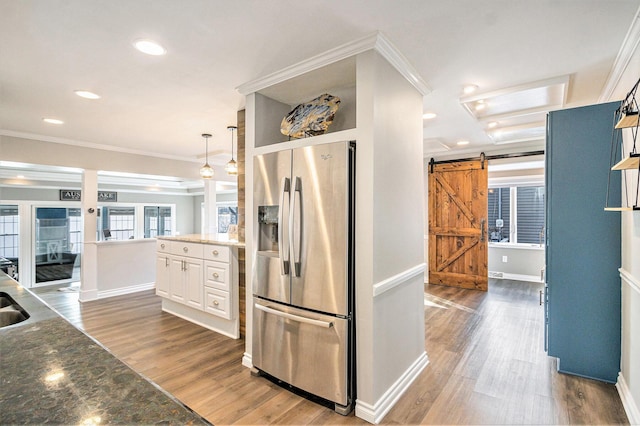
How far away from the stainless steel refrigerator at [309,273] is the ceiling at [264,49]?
75 centimetres

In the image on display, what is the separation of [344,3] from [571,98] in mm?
2758

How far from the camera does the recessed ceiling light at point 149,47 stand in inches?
80.5

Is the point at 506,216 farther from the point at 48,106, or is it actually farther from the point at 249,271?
the point at 48,106

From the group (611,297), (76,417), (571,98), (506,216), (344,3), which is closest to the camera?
(76,417)

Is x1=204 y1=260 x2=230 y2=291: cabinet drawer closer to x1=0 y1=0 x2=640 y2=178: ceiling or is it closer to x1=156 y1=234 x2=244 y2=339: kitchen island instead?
x1=156 y1=234 x2=244 y2=339: kitchen island

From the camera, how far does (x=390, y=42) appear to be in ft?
6.74

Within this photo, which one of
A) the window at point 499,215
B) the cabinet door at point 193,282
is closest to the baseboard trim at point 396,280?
the cabinet door at point 193,282

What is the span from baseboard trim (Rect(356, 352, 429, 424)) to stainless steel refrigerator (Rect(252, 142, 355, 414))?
0.35 feet

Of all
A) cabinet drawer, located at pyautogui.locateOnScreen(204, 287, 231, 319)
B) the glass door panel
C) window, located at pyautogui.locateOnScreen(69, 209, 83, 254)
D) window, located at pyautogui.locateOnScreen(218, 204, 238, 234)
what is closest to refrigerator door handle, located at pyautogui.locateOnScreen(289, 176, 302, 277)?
cabinet drawer, located at pyautogui.locateOnScreen(204, 287, 231, 319)

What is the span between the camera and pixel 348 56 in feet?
7.02

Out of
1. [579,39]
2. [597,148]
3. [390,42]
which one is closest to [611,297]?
[597,148]

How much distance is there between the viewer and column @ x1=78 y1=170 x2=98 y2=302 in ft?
16.1

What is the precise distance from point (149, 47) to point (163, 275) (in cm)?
295

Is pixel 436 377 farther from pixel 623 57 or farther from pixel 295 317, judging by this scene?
pixel 623 57
